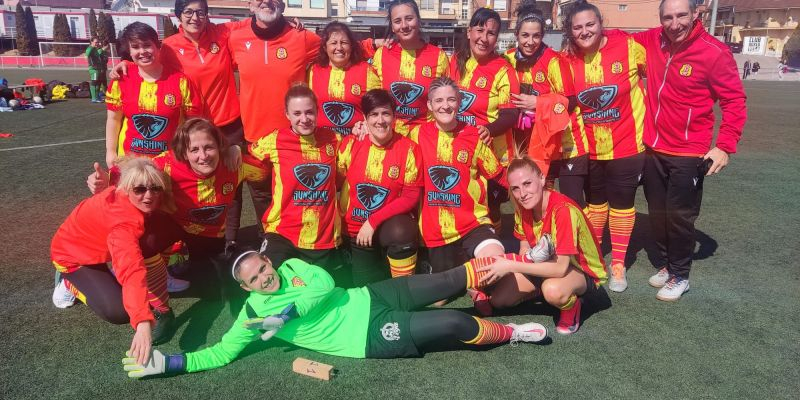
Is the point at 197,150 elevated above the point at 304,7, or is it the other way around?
the point at 304,7

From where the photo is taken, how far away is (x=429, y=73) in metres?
4.16

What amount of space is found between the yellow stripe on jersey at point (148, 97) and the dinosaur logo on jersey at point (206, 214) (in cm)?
87

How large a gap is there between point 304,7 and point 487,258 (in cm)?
5262

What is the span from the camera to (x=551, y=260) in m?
3.18

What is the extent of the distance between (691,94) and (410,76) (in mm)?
1998

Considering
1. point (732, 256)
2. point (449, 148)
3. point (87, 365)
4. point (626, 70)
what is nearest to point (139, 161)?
point (87, 365)

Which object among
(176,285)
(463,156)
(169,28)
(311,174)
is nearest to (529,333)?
(463,156)

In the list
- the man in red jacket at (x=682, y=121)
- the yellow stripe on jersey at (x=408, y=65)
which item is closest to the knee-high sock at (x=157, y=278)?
the yellow stripe on jersey at (x=408, y=65)

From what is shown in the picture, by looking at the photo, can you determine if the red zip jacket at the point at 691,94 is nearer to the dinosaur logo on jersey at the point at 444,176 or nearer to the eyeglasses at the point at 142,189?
the dinosaur logo on jersey at the point at 444,176

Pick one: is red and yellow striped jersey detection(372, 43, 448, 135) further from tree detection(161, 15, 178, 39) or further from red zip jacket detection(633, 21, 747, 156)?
tree detection(161, 15, 178, 39)

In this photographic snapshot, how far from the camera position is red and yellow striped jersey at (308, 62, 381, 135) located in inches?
162

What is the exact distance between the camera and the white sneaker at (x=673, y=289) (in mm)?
3787

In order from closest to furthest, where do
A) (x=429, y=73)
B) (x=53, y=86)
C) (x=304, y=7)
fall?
(x=429, y=73), (x=53, y=86), (x=304, y=7)

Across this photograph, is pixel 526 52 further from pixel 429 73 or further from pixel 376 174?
pixel 376 174
